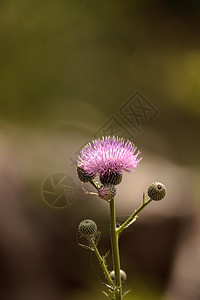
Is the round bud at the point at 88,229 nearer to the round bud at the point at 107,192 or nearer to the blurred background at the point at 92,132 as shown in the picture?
the round bud at the point at 107,192

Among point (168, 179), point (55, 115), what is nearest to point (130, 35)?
point (55, 115)

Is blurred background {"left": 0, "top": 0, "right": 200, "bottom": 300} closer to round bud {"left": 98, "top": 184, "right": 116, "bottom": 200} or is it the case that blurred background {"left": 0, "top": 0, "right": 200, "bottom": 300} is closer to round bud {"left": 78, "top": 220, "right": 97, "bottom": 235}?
round bud {"left": 78, "top": 220, "right": 97, "bottom": 235}

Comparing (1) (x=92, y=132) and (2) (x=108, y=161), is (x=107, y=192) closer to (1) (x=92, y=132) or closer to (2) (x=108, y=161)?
(2) (x=108, y=161)

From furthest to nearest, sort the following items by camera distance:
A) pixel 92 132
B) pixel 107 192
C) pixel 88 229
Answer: pixel 92 132 → pixel 88 229 → pixel 107 192

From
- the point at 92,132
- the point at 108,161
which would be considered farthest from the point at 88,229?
the point at 92,132

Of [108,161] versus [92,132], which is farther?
[92,132]

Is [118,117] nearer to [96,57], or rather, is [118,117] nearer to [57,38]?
[96,57]

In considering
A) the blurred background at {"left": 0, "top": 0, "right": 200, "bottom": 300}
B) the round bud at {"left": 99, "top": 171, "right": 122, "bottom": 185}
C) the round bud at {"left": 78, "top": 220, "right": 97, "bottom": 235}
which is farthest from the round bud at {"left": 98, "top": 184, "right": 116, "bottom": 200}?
the blurred background at {"left": 0, "top": 0, "right": 200, "bottom": 300}
